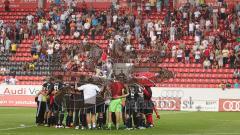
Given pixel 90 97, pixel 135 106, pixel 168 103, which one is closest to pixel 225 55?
pixel 168 103

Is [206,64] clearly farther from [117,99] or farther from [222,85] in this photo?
[117,99]

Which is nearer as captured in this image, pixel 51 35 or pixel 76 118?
pixel 76 118

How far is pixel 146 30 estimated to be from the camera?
161 feet

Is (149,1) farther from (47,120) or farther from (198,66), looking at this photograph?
(47,120)

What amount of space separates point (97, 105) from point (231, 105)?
1810cm

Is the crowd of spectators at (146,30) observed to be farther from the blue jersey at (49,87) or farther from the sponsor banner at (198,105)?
the blue jersey at (49,87)

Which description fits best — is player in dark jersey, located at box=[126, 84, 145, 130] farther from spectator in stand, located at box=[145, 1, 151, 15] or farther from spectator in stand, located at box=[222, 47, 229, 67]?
spectator in stand, located at box=[145, 1, 151, 15]

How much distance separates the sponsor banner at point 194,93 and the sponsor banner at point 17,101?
8.08 meters

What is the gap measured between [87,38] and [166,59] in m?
7.12

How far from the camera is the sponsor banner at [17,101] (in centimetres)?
4381

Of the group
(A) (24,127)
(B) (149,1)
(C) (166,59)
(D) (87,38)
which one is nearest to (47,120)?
(A) (24,127)

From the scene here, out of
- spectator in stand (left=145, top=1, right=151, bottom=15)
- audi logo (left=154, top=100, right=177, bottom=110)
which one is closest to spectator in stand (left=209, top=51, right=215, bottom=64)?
audi logo (left=154, top=100, right=177, bottom=110)

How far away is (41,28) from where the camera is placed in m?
51.7

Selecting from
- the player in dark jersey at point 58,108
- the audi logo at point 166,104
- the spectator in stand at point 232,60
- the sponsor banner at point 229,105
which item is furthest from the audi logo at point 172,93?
the player in dark jersey at point 58,108
